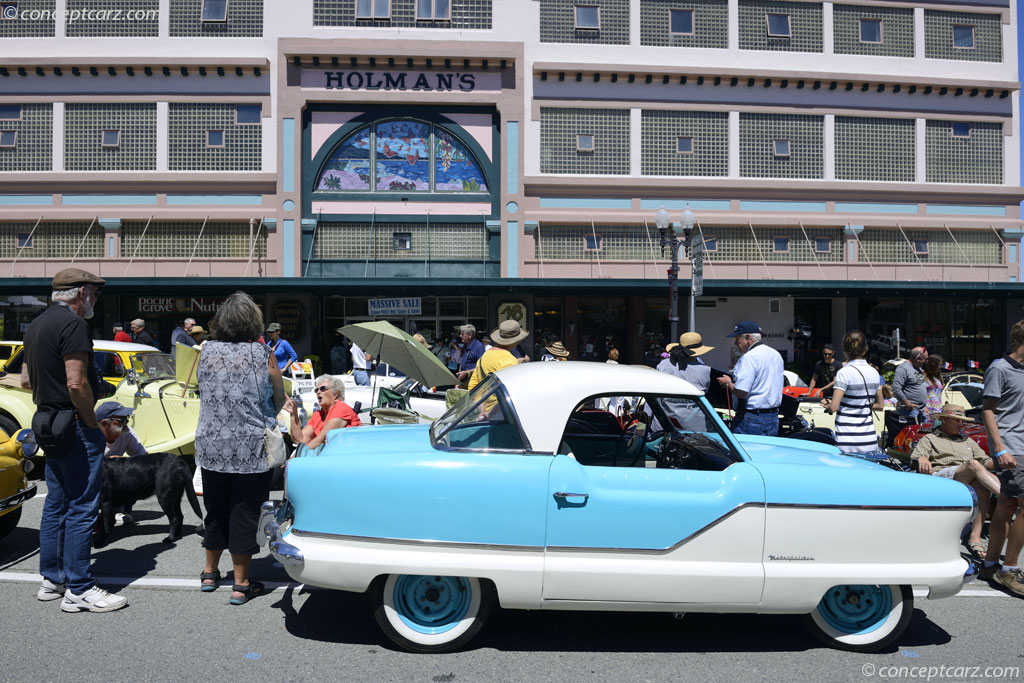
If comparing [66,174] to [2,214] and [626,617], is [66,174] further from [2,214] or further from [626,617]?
[626,617]

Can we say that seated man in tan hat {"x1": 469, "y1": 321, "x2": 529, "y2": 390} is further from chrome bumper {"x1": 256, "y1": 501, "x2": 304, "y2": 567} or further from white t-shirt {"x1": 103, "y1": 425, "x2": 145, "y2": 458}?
white t-shirt {"x1": 103, "y1": 425, "x2": 145, "y2": 458}

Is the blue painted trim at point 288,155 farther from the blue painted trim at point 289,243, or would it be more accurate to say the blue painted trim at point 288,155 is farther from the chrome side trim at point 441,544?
the chrome side trim at point 441,544

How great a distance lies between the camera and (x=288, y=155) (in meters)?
19.4

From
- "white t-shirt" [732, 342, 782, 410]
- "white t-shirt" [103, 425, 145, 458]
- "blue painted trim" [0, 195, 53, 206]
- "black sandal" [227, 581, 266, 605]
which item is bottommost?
"black sandal" [227, 581, 266, 605]

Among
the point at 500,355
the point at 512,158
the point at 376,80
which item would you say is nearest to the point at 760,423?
the point at 500,355

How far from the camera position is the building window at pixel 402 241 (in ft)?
65.6

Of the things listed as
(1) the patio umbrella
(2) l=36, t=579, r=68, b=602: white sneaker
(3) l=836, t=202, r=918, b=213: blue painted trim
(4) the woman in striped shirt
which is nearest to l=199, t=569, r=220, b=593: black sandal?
(2) l=36, t=579, r=68, b=602: white sneaker

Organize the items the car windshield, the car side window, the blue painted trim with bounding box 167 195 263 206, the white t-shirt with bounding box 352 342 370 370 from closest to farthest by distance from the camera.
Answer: the car windshield → the car side window → the white t-shirt with bounding box 352 342 370 370 → the blue painted trim with bounding box 167 195 263 206

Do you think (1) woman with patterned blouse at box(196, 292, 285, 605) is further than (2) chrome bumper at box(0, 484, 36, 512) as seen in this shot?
No

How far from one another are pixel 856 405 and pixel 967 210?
1933 centimetres

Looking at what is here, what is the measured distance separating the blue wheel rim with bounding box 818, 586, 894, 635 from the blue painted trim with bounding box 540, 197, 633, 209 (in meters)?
16.9

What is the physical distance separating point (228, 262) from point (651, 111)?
41.7ft

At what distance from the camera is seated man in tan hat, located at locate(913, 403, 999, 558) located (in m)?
5.66

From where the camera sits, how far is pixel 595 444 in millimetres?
4938
